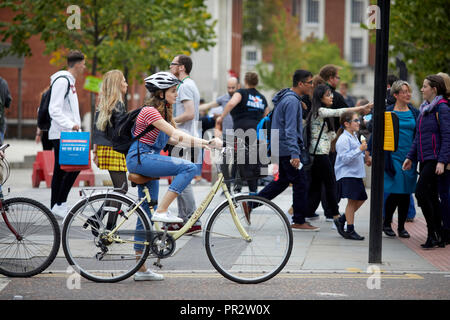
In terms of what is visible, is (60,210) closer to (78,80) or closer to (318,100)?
(318,100)

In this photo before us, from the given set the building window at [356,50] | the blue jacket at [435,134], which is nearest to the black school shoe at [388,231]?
the blue jacket at [435,134]

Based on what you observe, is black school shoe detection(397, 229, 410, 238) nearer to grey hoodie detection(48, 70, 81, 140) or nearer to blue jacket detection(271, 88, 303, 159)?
blue jacket detection(271, 88, 303, 159)

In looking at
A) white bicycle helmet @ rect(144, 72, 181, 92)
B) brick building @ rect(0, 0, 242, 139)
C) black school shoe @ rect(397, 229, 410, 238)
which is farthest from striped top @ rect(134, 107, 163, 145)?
brick building @ rect(0, 0, 242, 139)

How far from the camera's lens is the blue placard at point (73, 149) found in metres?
9.14

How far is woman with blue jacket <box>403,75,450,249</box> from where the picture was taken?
329 inches

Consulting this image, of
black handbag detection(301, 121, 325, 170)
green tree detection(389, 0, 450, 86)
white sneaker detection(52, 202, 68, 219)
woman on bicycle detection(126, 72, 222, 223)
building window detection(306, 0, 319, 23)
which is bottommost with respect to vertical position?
white sneaker detection(52, 202, 68, 219)

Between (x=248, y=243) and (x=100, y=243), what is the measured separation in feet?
3.97

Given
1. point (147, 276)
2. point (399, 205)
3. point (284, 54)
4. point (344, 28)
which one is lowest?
point (147, 276)

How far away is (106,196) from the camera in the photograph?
21.1 ft

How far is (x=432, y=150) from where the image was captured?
845 centimetres

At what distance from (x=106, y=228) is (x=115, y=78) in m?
1.89

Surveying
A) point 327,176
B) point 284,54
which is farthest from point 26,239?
point 284,54
